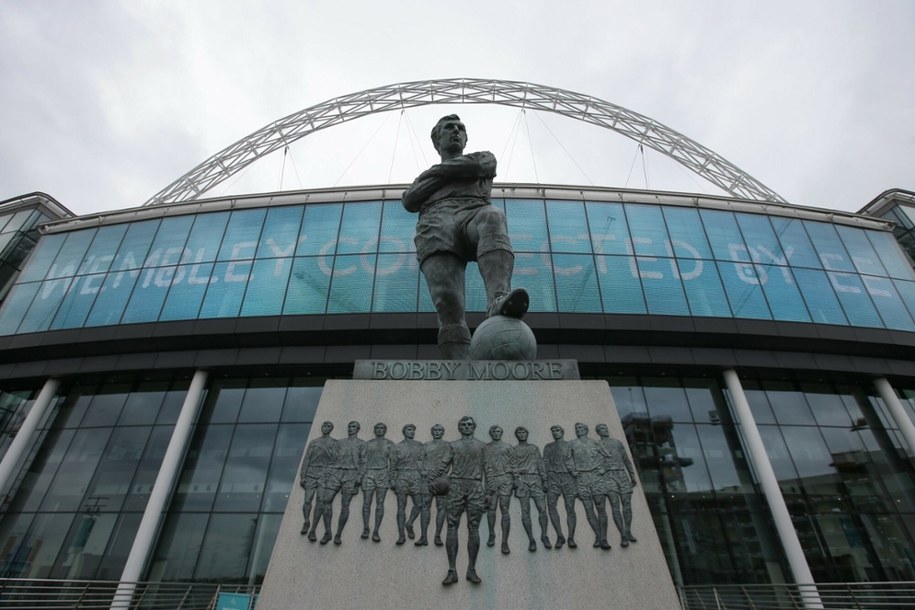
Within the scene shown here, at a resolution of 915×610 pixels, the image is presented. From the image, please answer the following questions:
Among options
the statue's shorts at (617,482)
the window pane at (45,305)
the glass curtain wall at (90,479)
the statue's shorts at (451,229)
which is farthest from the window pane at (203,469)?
the statue's shorts at (617,482)

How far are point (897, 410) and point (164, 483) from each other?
28852mm

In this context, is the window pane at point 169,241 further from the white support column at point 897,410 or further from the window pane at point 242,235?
the white support column at point 897,410

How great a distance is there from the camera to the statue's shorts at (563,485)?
3918mm

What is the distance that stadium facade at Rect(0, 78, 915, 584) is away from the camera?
57.4 feet

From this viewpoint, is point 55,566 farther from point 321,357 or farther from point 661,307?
point 661,307

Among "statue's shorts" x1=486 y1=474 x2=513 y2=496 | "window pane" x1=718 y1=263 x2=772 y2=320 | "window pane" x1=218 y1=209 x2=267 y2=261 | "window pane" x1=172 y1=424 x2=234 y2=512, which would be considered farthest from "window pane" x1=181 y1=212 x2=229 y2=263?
"window pane" x1=718 y1=263 x2=772 y2=320

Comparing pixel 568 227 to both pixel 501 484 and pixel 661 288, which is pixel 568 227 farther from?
pixel 501 484

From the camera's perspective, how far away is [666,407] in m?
19.4

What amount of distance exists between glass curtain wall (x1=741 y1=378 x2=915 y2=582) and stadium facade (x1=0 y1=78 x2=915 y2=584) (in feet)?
0.28

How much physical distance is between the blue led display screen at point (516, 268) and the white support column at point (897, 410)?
2490mm

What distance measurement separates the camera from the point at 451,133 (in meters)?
6.43

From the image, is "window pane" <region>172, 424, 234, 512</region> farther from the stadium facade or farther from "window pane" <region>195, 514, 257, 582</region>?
"window pane" <region>195, 514, 257, 582</region>

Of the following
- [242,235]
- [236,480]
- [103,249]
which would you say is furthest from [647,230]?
[103,249]

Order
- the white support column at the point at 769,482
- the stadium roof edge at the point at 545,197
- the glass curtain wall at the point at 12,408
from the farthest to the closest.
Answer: the stadium roof edge at the point at 545,197, the glass curtain wall at the point at 12,408, the white support column at the point at 769,482
